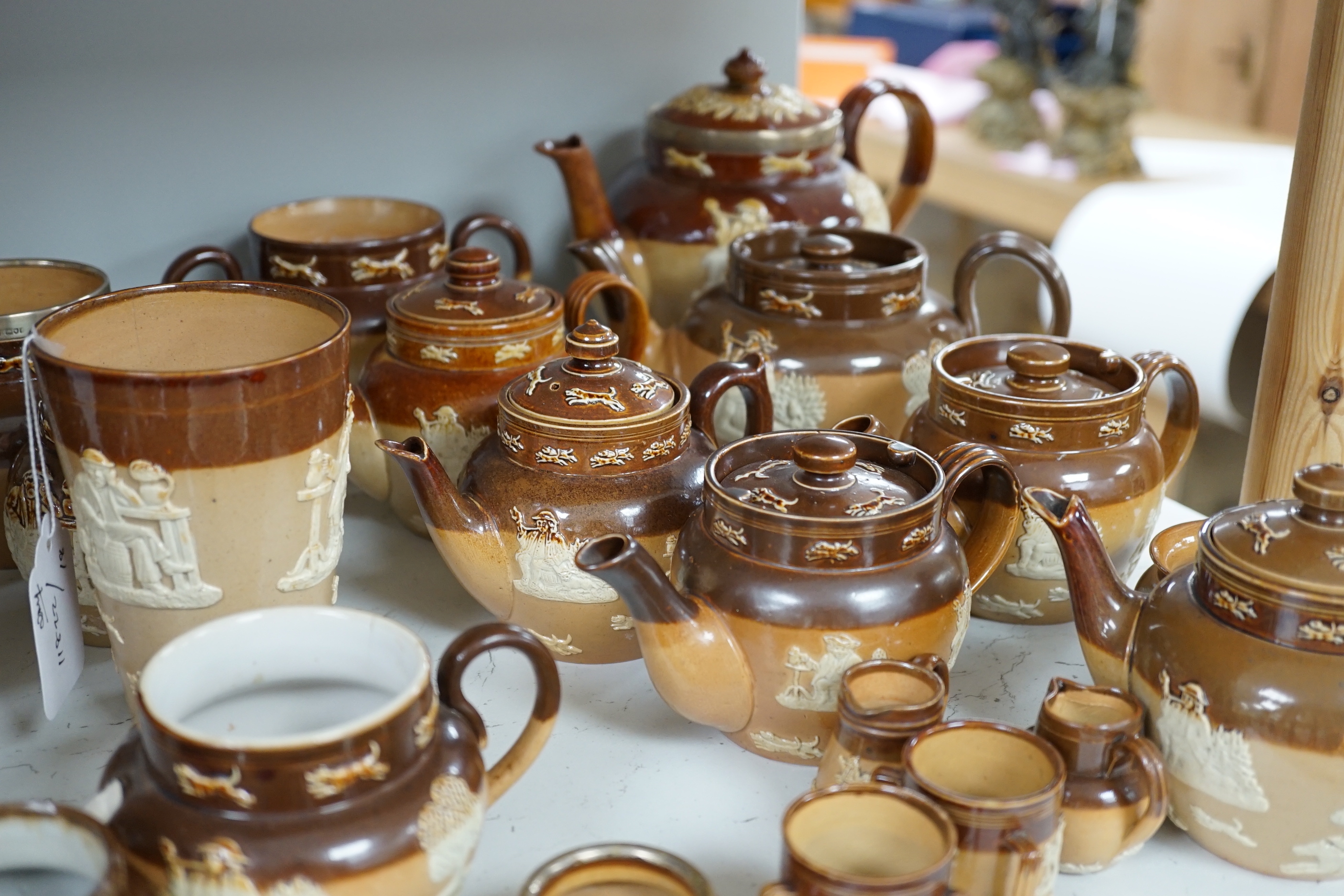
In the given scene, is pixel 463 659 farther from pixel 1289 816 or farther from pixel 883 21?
pixel 883 21

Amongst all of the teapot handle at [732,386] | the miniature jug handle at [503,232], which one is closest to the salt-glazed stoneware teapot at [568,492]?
the teapot handle at [732,386]

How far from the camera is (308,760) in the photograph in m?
0.65

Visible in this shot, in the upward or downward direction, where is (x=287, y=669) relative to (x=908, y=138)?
downward

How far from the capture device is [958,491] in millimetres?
1093

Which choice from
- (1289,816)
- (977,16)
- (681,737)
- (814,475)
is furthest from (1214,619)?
(977,16)

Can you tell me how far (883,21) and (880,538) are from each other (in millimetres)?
4918

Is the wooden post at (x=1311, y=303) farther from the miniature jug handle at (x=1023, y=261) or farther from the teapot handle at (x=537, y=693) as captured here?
the teapot handle at (x=537, y=693)

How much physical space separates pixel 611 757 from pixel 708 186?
2.43 feet

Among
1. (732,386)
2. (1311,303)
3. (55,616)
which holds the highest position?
(1311,303)

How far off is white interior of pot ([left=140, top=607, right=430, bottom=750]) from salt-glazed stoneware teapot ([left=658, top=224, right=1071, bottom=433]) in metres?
0.60

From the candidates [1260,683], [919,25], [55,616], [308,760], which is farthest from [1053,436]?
[919,25]

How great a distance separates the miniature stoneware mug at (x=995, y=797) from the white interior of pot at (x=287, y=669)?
32 cm

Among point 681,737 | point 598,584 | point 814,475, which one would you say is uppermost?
point 814,475

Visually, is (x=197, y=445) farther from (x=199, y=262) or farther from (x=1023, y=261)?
(x=1023, y=261)
